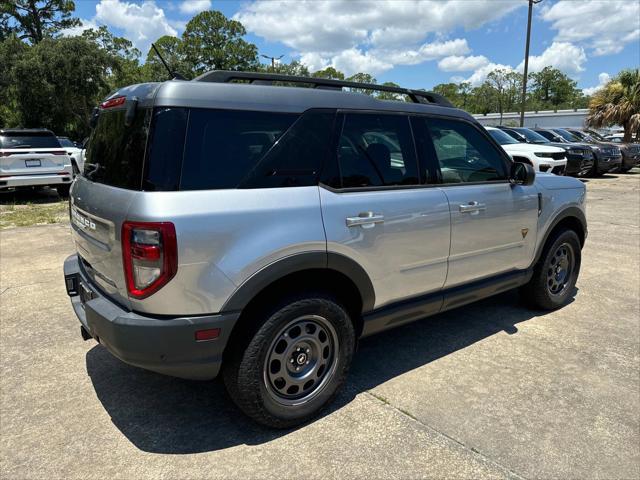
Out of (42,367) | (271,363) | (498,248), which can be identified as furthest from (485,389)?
(42,367)

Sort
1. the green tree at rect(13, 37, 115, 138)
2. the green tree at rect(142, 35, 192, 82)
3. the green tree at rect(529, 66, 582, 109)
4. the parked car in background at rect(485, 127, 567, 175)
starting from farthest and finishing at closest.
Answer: the green tree at rect(529, 66, 582, 109) < the green tree at rect(142, 35, 192, 82) < the green tree at rect(13, 37, 115, 138) < the parked car in background at rect(485, 127, 567, 175)

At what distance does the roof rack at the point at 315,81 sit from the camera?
2.65m

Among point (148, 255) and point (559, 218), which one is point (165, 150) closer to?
point (148, 255)

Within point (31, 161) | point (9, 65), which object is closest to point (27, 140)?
point (31, 161)

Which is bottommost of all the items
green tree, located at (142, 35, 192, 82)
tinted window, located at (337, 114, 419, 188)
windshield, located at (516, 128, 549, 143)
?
tinted window, located at (337, 114, 419, 188)

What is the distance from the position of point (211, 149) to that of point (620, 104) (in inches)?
1097

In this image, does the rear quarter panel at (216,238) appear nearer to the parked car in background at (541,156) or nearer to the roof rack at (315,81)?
the roof rack at (315,81)

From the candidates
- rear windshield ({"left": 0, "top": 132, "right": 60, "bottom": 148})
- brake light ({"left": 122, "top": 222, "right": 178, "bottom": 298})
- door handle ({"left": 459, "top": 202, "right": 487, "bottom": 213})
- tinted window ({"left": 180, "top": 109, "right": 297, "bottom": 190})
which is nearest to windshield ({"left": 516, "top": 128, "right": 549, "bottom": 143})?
door handle ({"left": 459, "top": 202, "right": 487, "bottom": 213})

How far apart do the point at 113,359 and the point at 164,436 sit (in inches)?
43.6

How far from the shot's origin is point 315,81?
3.03 m

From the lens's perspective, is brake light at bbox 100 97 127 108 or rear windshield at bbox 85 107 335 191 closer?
rear windshield at bbox 85 107 335 191

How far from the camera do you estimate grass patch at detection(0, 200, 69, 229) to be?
8.80 m

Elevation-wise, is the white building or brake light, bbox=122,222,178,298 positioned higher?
the white building

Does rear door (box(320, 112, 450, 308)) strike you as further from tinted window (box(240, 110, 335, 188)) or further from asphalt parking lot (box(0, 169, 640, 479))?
asphalt parking lot (box(0, 169, 640, 479))
